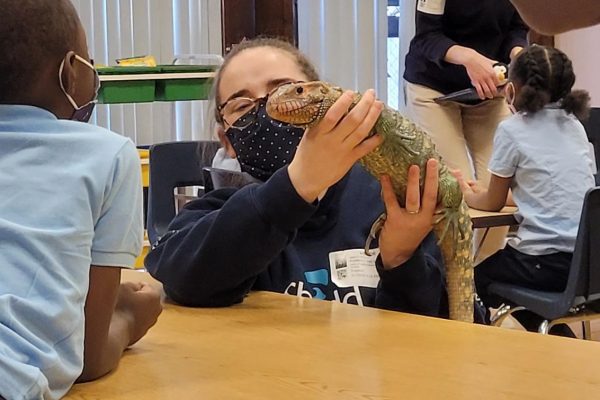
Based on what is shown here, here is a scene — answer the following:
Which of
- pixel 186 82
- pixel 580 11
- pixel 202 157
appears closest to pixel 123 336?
pixel 580 11

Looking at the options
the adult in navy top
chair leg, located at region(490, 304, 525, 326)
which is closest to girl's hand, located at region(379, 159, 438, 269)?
chair leg, located at region(490, 304, 525, 326)

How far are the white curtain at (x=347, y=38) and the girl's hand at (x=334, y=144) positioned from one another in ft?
12.8

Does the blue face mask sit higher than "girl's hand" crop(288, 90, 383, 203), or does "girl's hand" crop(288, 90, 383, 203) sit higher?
the blue face mask

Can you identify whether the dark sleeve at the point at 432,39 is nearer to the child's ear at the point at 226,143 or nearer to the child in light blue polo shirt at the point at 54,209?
the child's ear at the point at 226,143

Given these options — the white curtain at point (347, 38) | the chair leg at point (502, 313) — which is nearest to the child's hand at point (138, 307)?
the chair leg at point (502, 313)

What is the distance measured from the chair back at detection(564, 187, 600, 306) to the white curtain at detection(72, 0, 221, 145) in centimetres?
258

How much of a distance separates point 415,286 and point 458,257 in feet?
0.28

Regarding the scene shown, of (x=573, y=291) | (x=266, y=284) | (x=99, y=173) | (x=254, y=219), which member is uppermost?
(x=99, y=173)

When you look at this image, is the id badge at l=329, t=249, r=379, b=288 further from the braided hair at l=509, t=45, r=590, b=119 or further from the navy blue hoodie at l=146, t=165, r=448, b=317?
the braided hair at l=509, t=45, r=590, b=119

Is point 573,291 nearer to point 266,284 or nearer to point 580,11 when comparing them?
point 266,284

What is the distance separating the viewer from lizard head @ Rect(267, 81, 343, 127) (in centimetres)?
121

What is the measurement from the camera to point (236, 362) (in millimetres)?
1079

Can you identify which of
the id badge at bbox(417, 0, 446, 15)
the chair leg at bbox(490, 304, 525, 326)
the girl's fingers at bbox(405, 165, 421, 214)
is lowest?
the chair leg at bbox(490, 304, 525, 326)

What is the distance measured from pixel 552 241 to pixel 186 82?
6.31 ft
